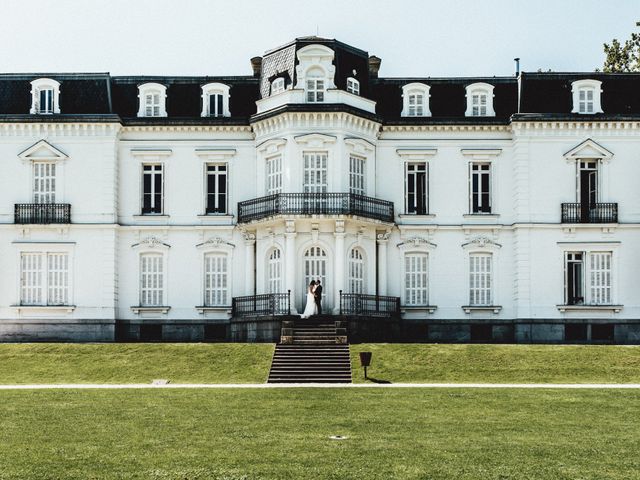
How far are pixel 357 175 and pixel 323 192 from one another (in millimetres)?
1914

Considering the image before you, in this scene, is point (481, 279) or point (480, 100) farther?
point (480, 100)

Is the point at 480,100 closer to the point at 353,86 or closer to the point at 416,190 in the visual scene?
the point at 416,190

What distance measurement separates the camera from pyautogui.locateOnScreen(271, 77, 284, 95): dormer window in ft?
137

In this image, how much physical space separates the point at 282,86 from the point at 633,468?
88.5 ft

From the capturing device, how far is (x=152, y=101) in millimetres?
43344

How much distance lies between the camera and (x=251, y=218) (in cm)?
4138

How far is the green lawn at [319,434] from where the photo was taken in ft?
56.4

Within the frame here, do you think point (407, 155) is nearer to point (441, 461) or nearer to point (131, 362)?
point (131, 362)

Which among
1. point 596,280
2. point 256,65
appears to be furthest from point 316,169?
point 596,280

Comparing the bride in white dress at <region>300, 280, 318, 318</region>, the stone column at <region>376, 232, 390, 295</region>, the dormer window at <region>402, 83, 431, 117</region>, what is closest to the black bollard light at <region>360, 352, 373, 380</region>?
the bride in white dress at <region>300, 280, 318, 318</region>

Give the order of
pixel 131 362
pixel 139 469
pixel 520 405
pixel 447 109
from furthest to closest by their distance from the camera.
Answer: pixel 447 109 → pixel 131 362 → pixel 520 405 → pixel 139 469

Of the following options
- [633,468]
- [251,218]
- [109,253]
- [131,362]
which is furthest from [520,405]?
[109,253]

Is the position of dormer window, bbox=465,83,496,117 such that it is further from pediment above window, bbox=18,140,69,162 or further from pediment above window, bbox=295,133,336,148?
pediment above window, bbox=18,140,69,162

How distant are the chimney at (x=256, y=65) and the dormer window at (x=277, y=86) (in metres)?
2.30
